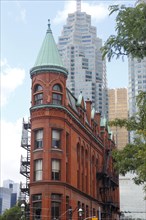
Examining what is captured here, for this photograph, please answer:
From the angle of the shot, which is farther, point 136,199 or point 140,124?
point 136,199

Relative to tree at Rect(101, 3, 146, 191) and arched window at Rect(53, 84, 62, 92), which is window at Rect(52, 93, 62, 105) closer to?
arched window at Rect(53, 84, 62, 92)

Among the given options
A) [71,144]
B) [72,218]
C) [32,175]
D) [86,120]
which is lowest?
[72,218]

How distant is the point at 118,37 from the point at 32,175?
35.3 m

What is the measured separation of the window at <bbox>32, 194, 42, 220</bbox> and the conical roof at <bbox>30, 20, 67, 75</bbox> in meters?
13.9

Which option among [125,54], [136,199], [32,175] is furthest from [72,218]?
[136,199]

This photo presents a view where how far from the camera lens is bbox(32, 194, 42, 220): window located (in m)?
50.8

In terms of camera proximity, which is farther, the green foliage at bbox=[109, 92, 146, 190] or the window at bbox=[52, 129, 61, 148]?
the window at bbox=[52, 129, 61, 148]

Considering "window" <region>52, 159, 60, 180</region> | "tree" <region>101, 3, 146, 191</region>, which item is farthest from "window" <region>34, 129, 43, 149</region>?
"tree" <region>101, 3, 146, 191</region>

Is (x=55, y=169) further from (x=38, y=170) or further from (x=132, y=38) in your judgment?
(x=132, y=38)

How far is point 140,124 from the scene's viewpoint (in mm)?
22969

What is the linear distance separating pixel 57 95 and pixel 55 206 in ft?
40.1

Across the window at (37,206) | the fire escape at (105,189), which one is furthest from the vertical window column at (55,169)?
the fire escape at (105,189)

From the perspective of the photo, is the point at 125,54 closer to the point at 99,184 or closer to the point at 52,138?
the point at 52,138

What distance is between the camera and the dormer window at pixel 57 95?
54.7 metres
